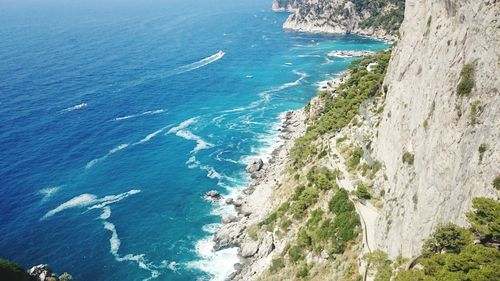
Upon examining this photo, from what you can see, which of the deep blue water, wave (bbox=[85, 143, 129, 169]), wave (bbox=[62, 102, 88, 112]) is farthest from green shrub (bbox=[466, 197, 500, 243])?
wave (bbox=[62, 102, 88, 112])

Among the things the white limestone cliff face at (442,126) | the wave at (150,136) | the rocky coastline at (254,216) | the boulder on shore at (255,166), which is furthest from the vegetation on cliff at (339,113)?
the wave at (150,136)

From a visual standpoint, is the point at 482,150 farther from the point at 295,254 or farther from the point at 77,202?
the point at 77,202

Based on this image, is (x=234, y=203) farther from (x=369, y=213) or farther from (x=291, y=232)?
(x=369, y=213)

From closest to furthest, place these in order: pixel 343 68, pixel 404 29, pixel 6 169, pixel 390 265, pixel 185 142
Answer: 1. pixel 390 265
2. pixel 404 29
3. pixel 6 169
4. pixel 185 142
5. pixel 343 68

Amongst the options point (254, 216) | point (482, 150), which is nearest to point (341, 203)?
point (254, 216)

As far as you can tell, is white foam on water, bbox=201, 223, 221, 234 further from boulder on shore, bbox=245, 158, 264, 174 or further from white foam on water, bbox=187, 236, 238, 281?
boulder on shore, bbox=245, 158, 264, 174

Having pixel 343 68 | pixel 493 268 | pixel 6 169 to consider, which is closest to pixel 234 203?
pixel 6 169

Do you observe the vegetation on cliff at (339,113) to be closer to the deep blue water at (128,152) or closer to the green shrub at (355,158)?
the green shrub at (355,158)

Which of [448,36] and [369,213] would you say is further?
[369,213]

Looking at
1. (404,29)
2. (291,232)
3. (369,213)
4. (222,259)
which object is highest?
(404,29)
